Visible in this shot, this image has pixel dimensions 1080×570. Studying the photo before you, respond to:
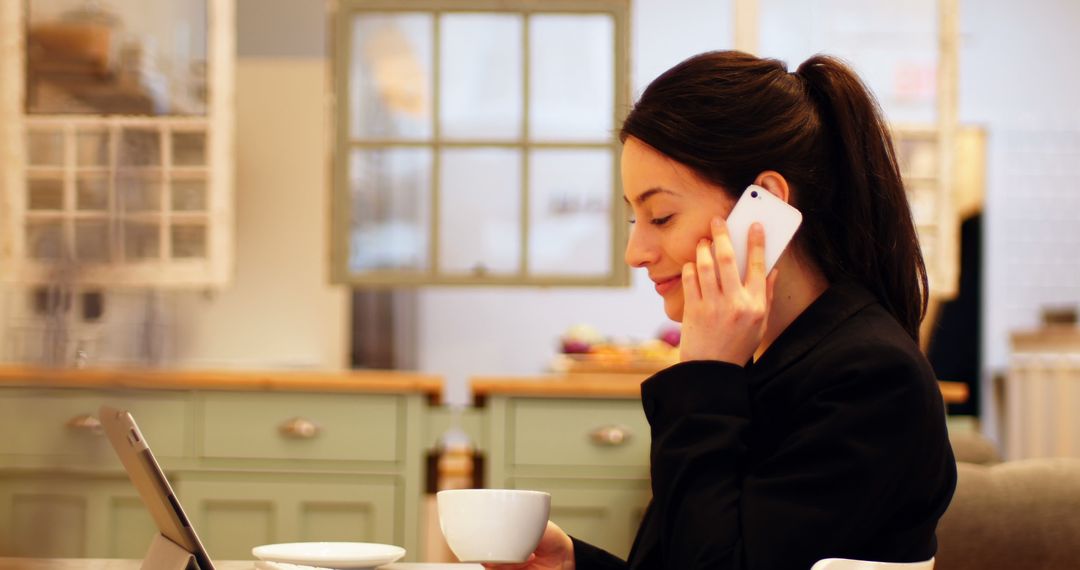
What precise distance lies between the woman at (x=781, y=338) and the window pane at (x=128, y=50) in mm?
3006

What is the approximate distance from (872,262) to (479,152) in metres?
2.79

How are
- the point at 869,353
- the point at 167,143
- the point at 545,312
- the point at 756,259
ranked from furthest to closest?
the point at 545,312, the point at 167,143, the point at 756,259, the point at 869,353

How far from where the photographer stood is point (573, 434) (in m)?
3.10

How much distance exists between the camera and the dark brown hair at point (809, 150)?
43.3 inches

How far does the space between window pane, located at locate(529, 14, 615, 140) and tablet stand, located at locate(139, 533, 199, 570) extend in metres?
2.96

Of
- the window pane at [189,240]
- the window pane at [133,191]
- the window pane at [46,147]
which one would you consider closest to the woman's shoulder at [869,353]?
the window pane at [133,191]

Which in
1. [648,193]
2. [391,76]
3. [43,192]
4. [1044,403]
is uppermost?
[391,76]

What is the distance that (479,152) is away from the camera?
3.84 meters

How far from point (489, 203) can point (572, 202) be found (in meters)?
0.27

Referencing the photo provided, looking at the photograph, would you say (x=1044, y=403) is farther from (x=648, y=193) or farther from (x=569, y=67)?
(x=648, y=193)

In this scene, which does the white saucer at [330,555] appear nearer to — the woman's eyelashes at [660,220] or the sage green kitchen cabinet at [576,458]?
the woman's eyelashes at [660,220]

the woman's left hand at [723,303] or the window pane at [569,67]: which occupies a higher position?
the window pane at [569,67]

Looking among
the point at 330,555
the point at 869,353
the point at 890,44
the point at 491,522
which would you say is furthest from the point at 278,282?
the point at 869,353

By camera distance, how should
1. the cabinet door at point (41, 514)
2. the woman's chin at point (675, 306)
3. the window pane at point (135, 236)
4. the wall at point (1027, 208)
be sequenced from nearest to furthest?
the cabinet door at point (41, 514) < the window pane at point (135, 236) < the woman's chin at point (675, 306) < the wall at point (1027, 208)
